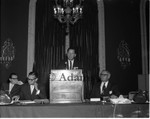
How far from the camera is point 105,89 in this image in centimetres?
410

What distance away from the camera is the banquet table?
272cm

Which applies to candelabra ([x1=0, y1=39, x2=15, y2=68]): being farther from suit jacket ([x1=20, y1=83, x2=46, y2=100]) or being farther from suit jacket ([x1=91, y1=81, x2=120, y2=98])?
suit jacket ([x1=91, y1=81, x2=120, y2=98])

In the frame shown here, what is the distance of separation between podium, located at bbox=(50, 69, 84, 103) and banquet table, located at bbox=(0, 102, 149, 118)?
403mm

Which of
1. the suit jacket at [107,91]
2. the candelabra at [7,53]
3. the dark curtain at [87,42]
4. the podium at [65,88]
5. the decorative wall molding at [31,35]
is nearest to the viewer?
the podium at [65,88]

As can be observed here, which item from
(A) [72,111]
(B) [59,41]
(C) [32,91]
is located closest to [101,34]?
(B) [59,41]

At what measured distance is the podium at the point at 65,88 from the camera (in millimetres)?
3203

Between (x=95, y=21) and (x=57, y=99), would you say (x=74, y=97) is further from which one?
(x=95, y=21)

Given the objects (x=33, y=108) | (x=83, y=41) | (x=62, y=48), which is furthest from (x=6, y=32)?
(x=33, y=108)

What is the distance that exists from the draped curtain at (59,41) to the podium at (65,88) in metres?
3.61

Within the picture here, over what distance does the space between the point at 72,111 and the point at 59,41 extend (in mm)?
4399

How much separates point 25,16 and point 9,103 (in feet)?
14.6

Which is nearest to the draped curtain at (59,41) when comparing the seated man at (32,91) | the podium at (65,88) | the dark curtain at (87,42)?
the dark curtain at (87,42)

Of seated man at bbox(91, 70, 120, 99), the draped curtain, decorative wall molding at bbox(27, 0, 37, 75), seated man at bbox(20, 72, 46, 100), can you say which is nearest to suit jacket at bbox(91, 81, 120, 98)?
seated man at bbox(91, 70, 120, 99)

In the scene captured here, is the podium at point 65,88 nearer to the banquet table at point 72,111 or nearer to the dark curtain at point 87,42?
the banquet table at point 72,111
